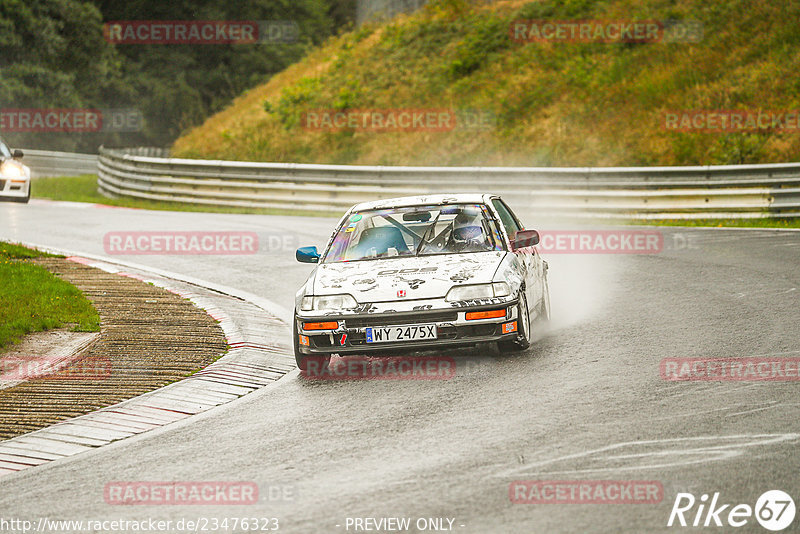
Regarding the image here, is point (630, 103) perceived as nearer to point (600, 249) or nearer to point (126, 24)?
point (600, 249)

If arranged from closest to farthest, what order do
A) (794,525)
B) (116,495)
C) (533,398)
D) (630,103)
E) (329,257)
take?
1. (794,525)
2. (116,495)
3. (533,398)
4. (329,257)
5. (630,103)

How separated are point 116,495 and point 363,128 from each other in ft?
84.9

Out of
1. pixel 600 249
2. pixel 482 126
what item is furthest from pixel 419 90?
pixel 600 249

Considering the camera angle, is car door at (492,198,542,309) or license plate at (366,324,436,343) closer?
license plate at (366,324,436,343)

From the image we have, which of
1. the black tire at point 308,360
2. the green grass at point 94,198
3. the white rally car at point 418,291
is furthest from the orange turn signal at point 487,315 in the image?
the green grass at point 94,198

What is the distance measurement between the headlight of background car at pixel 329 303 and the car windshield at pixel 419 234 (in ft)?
2.74

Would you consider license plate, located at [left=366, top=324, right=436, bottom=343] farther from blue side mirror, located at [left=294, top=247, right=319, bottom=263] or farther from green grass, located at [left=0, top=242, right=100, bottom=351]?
green grass, located at [left=0, top=242, right=100, bottom=351]

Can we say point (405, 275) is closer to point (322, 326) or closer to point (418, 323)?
point (418, 323)

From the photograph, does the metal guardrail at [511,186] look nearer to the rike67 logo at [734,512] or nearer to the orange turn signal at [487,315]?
the orange turn signal at [487,315]

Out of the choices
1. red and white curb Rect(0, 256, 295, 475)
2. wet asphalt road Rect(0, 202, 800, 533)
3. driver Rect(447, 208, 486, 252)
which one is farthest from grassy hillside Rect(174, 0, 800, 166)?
red and white curb Rect(0, 256, 295, 475)

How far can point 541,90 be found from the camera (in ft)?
94.3

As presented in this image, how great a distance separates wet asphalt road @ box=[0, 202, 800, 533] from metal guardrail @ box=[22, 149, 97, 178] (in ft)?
109

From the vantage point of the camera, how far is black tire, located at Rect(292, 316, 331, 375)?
8.80 metres

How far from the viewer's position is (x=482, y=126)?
2825 centimetres
